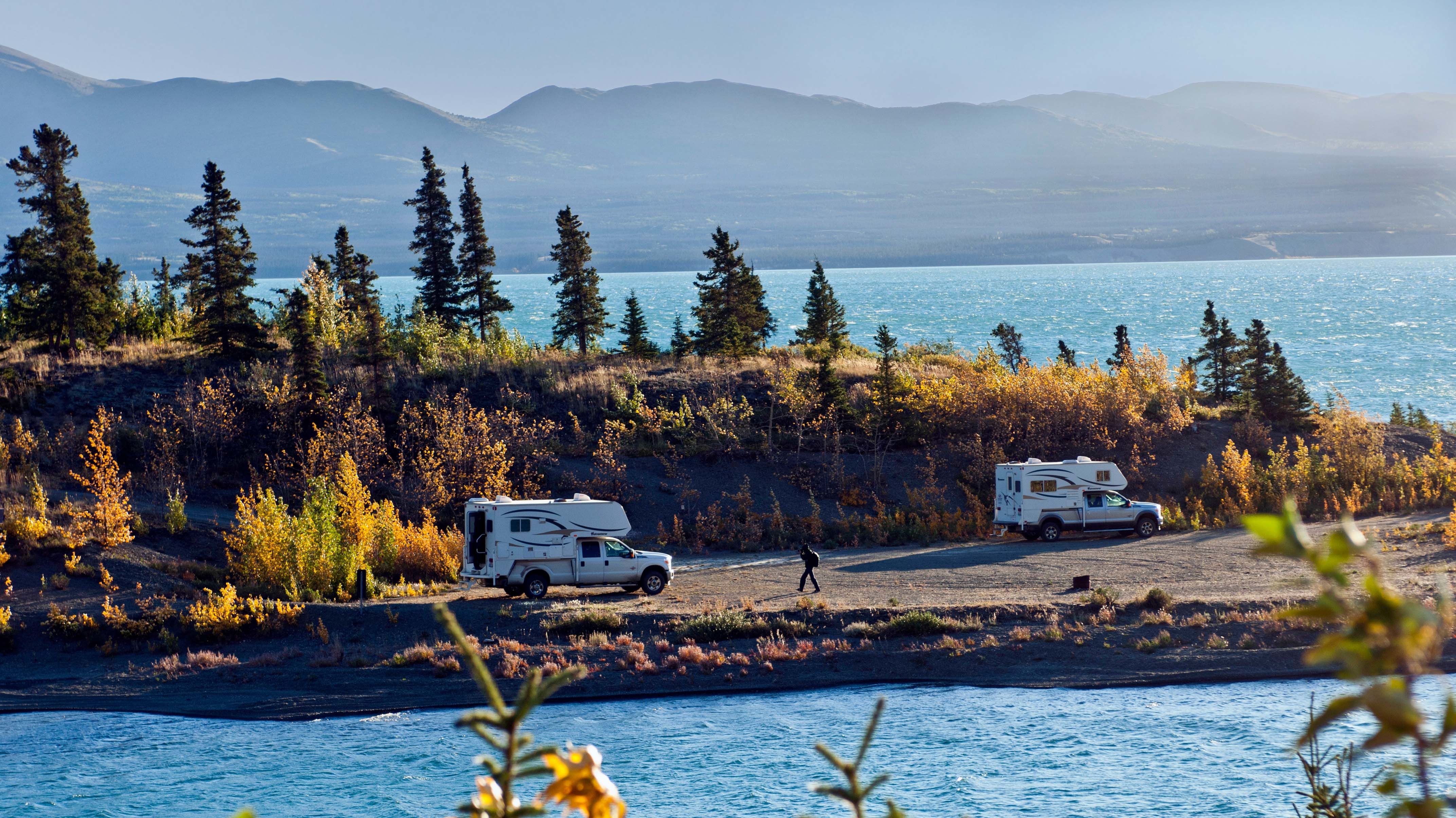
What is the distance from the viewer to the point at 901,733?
16422 mm

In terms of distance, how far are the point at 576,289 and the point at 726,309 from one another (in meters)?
6.82

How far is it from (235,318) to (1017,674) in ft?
105

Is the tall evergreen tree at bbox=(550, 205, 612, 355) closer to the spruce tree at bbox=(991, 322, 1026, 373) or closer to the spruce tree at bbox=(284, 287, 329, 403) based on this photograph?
the spruce tree at bbox=(284, 287, 329, 403)

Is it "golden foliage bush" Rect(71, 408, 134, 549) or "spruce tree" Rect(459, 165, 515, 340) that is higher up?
"spruce tree" Rect(459, 165, 515, 340)

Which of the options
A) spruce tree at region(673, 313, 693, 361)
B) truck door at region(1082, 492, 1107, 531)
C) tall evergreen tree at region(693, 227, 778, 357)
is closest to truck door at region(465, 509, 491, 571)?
truck door at region(1082, 492, 1107, 531)

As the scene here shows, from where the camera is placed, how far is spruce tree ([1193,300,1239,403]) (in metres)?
46.6

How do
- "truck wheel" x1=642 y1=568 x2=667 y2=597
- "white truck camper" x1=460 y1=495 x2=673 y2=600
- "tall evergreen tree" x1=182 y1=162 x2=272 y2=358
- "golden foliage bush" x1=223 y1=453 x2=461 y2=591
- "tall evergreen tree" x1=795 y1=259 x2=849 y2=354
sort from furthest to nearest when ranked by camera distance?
"tall evergreen tree" x1=795 y1=259 x2=849 y2=354, "tall evergreen tree" x1=182 y1=162 x2=272 y2=358, "truck wheel" x1=642 y1=568 x2=667 y2=597, "white truck camper" x1=460 y1=495 x2=673 y2=600, "golden foliage bush" x1=223 y1=453 x2=461 y2=591

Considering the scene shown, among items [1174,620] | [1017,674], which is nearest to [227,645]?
[1017,674]

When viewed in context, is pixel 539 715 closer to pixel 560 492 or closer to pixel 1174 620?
pixel 1174 620

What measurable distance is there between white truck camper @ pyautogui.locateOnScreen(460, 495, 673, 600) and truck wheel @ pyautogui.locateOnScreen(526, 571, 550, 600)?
11 millimetres

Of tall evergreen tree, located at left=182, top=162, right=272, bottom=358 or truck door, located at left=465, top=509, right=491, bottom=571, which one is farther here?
tall evergreen tree, located at left=182, top=162, right=272, bottom=358

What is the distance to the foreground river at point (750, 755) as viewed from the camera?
45.7ft

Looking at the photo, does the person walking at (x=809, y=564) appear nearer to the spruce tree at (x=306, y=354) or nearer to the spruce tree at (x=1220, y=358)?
the spruce tree at (x=306, y=354)

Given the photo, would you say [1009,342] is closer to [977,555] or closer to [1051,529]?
[1051,529]
